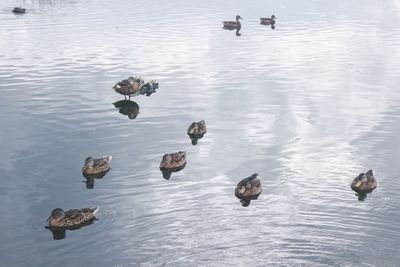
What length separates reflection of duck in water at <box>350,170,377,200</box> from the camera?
2398 cm

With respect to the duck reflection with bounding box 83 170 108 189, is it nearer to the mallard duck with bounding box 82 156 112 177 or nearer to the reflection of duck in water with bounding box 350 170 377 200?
the mallard duck with bounding box 82 156 112 177

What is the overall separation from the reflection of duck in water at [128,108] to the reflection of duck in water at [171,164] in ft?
27.6

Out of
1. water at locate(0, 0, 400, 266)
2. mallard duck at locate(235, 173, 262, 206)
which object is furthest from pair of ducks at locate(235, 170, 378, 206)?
water at locate(0, 0, 400, 266)

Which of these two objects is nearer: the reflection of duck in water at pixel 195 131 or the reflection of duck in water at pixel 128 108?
the reflection of duck in water at pixel 195 131

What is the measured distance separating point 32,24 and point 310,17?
1438 inches

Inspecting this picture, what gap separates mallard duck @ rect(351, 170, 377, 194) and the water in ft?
1.16

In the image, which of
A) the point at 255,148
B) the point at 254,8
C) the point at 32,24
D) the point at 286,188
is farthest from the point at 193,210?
the point at 254,8

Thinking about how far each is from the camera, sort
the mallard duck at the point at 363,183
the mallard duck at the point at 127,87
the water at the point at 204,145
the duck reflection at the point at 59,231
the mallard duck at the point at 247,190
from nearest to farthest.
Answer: the water at the point at 204,145, the duck reflection at the point at 59,231, the mallard duck at the point at 247,190, the mallard duck at the point at 363,183, the mallard duck at the point at 127,87

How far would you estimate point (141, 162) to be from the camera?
2709 cm

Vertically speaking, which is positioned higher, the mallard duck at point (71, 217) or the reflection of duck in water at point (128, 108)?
the reflection of duck in water at point (128, 108)

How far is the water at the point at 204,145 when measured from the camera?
19.8 m

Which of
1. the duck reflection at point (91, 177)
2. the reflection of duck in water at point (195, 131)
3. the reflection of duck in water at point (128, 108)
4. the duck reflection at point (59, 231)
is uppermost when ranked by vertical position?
the reflection of duck in water at point (128, 108)

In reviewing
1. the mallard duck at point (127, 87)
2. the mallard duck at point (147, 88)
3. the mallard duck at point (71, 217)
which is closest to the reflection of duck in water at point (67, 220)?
the mallard duck at point (71, 217)

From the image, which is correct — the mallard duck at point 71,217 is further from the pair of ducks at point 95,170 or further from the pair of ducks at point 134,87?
the pair of ducks at point 134,87
